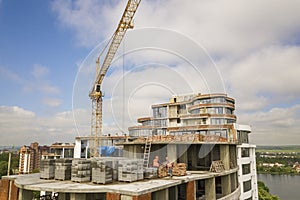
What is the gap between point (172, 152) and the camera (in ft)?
76.0

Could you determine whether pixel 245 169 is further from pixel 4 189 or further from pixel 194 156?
pixel 4 189

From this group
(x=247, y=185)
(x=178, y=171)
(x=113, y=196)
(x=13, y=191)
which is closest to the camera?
(x=113, y=196)

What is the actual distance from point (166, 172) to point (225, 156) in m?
7.90

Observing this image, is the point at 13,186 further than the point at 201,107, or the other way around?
the point at 201,107

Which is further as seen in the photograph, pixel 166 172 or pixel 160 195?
pixel 166 172

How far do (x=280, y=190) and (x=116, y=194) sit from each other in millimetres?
89366

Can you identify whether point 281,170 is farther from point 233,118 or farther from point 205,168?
point 205,168

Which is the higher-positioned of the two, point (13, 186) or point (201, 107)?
point (201, 107)

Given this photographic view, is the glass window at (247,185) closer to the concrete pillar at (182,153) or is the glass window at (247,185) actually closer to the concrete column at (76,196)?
the concrete pillar at (182,153)

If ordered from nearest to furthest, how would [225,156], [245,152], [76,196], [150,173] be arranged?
[76,196], [150,173], [225,156], [245,152]

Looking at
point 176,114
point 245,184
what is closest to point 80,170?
point 245,184

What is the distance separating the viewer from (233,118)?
44.7 meters

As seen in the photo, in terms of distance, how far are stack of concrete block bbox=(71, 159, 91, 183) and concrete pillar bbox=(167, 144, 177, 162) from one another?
9.40 meters

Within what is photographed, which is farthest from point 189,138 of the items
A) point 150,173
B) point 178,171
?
point 150,173
